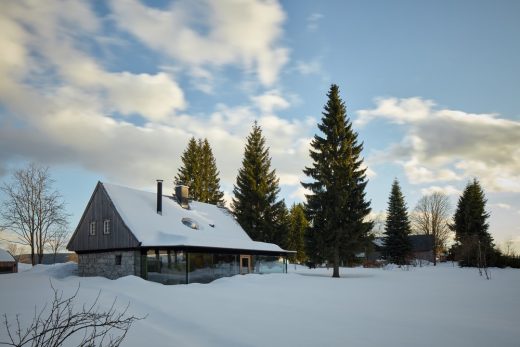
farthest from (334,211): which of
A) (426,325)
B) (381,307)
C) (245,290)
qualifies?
(426,325)

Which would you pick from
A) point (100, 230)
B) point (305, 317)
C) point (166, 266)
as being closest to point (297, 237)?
point (100, 230)

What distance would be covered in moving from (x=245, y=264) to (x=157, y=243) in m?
7.73

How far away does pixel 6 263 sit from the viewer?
45656 mm

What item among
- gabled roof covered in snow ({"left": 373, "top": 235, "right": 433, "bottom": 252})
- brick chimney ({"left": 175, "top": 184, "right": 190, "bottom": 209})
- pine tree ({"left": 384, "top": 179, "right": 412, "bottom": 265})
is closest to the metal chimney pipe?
brick chimney ({"left": 175, "top": 184, "right": 190, "bottom": 209})

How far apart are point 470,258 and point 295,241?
25.6 metres

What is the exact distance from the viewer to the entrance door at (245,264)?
2861cm

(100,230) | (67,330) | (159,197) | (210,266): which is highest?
(159,197)

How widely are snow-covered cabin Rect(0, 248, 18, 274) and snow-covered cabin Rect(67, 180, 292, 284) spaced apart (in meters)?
21.9

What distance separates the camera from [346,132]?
34750 millimetres

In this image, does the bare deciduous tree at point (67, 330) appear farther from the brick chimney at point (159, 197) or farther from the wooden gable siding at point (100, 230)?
the brick chimney at point (159, 197)

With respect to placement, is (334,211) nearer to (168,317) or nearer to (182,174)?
(168,317)

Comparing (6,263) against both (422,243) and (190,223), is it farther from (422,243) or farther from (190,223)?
(422,243)

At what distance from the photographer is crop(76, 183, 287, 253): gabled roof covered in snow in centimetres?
2500

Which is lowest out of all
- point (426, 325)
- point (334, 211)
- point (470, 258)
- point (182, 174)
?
point (470, 258)
